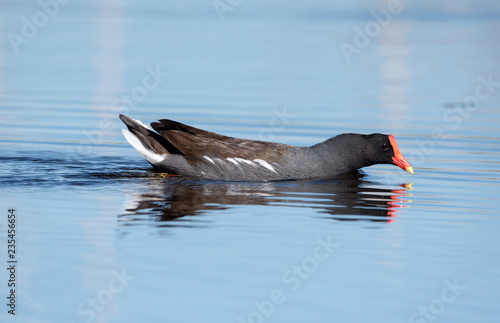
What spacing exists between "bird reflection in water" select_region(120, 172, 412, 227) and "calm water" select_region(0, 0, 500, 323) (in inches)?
1.4

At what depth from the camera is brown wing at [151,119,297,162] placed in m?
10.3

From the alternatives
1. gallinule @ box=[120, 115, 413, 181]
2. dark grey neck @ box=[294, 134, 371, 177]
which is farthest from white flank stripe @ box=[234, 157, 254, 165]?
dark grey neck @ box=[294, 134, 371, 177]

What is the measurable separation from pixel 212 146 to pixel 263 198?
1240 millimetres

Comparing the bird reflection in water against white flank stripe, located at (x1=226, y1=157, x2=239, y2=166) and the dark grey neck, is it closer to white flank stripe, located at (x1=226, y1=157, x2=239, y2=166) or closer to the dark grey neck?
the dark grey neck

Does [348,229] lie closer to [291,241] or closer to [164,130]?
[291,241]

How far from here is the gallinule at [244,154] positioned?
10320 millimetres

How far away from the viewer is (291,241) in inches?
309

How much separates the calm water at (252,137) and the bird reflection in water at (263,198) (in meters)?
0.04

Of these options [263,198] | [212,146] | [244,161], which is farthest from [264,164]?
[263,198]

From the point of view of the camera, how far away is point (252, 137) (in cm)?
1267

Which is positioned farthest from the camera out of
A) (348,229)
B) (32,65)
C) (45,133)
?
(32,65)

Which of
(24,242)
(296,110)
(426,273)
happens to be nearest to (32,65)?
(296,110)

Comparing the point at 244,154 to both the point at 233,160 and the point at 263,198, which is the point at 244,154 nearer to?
the point at 233,160

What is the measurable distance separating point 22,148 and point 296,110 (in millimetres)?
4615
